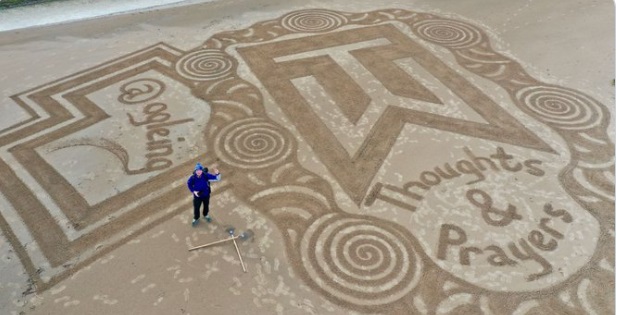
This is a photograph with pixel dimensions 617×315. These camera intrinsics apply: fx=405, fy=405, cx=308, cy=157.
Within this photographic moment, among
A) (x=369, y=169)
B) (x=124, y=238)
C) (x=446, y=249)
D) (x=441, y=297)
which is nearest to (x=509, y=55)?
(x=369, y=169)

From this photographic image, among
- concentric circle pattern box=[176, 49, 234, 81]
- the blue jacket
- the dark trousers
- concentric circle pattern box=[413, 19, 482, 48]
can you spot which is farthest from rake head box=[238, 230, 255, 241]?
concentric circle pattern box=[413, 19, 482, 48]

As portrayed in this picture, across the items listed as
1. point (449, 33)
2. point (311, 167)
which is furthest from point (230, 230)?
point (449, 33)

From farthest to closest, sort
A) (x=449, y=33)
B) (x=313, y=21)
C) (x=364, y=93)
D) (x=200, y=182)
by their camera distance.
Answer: (x=313, y=21) → (x=449, y=33) → (x=364, y=93) → (x=200, y=182)

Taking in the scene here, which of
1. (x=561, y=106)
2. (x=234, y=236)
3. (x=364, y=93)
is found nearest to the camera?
(x=234, y=236)

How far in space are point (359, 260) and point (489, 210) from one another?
3464 mm

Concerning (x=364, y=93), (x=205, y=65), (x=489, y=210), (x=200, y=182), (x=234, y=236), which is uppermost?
(x=364, y=93)

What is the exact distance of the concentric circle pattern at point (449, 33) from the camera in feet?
52.1

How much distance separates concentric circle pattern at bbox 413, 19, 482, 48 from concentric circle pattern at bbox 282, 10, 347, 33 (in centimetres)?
333

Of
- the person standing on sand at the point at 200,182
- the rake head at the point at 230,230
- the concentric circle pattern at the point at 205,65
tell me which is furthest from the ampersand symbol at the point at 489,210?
the concentric circle pattern at the point at 205,65

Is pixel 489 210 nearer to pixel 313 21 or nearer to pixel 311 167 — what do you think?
pixel 311 167

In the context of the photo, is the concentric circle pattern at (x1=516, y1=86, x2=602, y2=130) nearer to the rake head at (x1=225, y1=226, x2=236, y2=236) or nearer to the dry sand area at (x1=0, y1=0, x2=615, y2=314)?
the dry sand area at (x1=0, y1=0, x2=615, y2=314)

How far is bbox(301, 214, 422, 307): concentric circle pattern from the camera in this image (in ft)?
25.8

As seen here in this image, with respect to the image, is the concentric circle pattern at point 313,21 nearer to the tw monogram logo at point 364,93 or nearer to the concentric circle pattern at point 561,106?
the tw monogram logo at point 364,93

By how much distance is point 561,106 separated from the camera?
41.5ft
